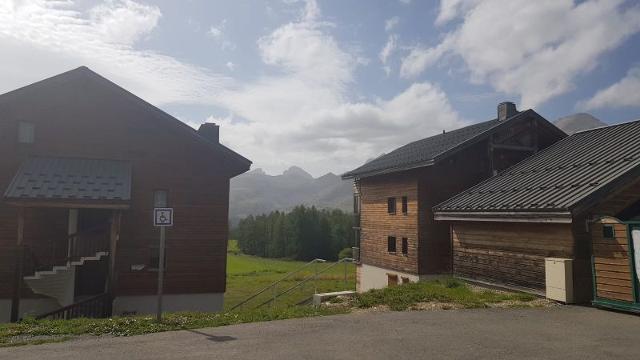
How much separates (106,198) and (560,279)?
1391 centimetres

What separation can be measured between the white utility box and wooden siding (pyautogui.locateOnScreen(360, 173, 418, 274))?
8.27m

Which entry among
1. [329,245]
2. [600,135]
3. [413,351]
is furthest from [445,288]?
[329,245]

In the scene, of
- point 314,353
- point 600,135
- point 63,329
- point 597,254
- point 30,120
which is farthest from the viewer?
point 600,135

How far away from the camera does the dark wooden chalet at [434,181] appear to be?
21.0 metres

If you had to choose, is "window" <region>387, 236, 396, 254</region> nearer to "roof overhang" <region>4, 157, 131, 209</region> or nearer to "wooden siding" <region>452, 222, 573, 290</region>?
"wooden siding" <region>452, 222, 573, 290</region>

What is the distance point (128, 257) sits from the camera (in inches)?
669

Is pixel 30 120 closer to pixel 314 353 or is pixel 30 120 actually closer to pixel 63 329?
pixel 63 329

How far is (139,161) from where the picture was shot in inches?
690

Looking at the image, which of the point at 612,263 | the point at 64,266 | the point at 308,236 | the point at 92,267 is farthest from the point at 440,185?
the point at 308,236

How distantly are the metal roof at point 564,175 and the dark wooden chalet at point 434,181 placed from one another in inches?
69.9

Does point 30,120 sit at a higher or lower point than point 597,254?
higher

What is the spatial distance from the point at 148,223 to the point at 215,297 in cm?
386

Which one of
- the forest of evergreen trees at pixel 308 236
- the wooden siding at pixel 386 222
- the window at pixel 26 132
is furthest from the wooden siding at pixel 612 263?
the forest of evergreen trees at pixel 308 236

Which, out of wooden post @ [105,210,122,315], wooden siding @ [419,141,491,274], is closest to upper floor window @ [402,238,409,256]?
wooden siding @ [419,141,491,274]
